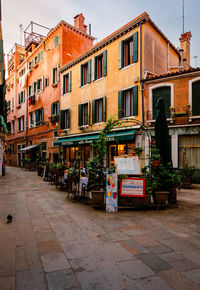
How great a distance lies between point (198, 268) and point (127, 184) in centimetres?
317

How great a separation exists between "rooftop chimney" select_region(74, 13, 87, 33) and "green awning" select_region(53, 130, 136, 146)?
1201 cm

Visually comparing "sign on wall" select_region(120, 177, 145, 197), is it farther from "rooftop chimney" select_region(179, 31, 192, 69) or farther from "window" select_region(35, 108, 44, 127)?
"window" select_region(35, 108, 44, 127)

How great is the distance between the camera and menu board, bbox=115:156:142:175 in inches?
240

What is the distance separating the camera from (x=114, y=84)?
14.1 meters

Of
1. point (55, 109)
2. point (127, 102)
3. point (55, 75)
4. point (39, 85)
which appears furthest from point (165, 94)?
point (39, 85)

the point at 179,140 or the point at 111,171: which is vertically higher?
the point at 179,140

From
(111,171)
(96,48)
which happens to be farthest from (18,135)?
(111,171)

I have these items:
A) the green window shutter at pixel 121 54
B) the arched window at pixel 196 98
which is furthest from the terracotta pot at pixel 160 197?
the green window shutter at pixel 121 54

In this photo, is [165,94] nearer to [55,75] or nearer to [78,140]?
[78,140]

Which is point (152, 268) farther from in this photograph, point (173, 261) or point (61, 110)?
point (61, 110)

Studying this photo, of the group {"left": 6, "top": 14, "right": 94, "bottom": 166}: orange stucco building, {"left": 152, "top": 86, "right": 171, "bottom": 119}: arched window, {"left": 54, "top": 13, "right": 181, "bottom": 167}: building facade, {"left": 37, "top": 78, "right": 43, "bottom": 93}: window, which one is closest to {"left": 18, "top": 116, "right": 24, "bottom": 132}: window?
{"left": 6, "top": 14, "right": 94, "bottom": 166}: orange stucco building

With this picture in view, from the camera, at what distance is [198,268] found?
2818 millimetres

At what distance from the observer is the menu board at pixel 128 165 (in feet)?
20.0

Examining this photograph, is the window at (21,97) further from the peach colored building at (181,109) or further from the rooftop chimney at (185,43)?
the peach colored building at (181,109)
